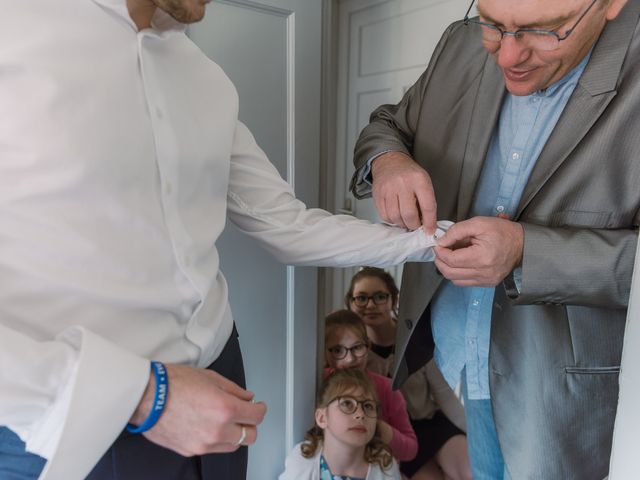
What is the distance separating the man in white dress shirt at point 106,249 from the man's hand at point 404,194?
36 centimetres

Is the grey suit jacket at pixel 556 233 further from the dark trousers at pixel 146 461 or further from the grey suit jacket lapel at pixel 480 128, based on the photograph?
the dark trousers at pixel 146 461

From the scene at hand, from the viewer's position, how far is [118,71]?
0.67 m

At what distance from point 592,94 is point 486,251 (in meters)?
0.32

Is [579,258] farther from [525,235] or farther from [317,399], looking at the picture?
[317,399]

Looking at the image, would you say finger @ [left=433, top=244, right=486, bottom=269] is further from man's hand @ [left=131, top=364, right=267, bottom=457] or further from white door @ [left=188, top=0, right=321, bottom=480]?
white door @ [left=188, top=0, right=321, bottom=480]

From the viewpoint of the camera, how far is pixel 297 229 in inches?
39.6

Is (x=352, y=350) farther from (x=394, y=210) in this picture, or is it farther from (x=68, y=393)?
(x=68, y=393)

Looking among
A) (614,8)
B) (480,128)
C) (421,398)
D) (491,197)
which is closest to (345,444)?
(421,398)

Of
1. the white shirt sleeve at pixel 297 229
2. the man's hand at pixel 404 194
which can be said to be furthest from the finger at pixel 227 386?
the man's hand at pixel 404 194

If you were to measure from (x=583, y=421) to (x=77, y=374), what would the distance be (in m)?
0.89

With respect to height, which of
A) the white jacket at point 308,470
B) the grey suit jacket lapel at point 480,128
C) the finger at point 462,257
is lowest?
the white jacket at point 308,470

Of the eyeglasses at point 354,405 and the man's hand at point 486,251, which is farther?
the eyeglasses at point 354,405

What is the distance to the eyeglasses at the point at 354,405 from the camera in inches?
64.5

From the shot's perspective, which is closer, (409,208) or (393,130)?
(409,208)
